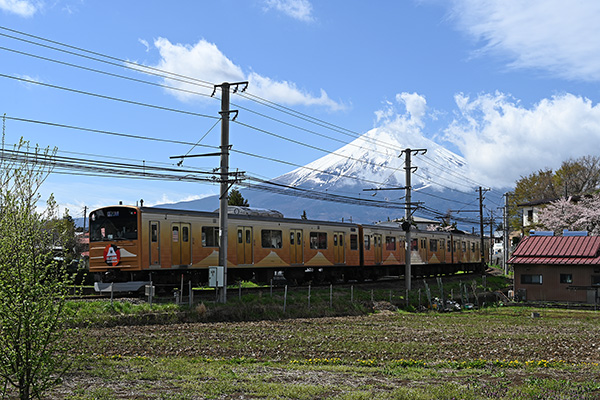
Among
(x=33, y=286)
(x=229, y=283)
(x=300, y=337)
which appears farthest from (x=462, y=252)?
(x=33, y=286)

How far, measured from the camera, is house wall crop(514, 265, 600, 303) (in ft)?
113

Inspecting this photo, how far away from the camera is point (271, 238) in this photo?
2964 cm

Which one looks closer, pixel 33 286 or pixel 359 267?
pixel 33 286

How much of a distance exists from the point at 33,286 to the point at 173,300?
15963 millimetres

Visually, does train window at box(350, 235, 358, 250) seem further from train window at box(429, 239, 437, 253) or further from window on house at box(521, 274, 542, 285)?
train window at box(429, 239, 437, 253)

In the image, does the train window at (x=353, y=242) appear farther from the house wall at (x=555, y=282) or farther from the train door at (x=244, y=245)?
the train door at (x=244, y=245)

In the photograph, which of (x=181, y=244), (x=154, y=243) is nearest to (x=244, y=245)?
(x=181, y=244)

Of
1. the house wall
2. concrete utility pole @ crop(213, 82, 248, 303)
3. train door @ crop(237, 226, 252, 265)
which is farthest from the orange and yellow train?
the house wall

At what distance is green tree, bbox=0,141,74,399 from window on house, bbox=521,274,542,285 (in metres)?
32.7

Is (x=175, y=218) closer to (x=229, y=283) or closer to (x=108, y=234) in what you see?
(x=108, y=234)

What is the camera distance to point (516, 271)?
121 feet

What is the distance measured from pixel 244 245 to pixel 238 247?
1.36 feet

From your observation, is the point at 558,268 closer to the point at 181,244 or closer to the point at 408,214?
the point at 408,214

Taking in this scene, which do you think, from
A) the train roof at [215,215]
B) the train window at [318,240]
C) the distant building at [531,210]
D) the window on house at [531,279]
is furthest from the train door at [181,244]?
the distant building at [531,210]
